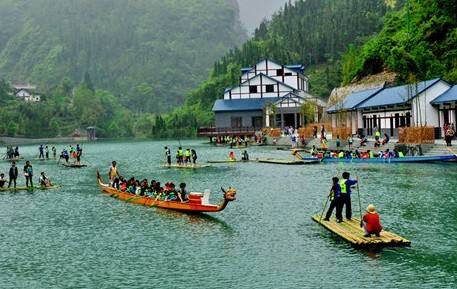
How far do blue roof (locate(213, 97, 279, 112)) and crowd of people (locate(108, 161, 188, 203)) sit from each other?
75.5 metres

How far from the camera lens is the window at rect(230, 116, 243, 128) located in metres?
119

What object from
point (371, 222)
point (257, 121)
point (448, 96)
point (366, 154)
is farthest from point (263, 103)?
point (371, 222)

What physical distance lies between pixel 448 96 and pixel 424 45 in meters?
25.2

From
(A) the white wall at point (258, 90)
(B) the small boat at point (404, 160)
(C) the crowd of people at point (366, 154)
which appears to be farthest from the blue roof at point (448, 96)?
(A) the white wall at point (258, 90)

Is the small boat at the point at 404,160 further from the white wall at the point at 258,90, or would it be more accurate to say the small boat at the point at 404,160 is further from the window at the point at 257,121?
the white wall at the point at 258,90

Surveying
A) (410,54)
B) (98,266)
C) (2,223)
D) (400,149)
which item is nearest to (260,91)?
(410,54)

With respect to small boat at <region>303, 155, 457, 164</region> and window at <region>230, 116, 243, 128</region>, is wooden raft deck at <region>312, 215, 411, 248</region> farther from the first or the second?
window at <region>230, 116, 243, 128</region>

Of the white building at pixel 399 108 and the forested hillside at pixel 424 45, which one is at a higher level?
the forested hillside at pixel 424 45

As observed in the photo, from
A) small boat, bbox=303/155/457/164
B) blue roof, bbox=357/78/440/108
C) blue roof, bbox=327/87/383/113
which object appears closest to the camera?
small boat, bbox=303/155/457/164

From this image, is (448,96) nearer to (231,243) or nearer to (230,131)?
(231,243)

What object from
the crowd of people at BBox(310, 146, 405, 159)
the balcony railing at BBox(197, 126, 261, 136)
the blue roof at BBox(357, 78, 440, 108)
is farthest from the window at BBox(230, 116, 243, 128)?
the crowd of people at BBox(310, 146, 405, 159)

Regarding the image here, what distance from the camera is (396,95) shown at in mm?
71062

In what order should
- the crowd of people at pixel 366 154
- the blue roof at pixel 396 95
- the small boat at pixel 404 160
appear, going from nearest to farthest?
the small boat at pixel 404 160 < the crowd of people at pixel 366 154 < the blue roof at pixel 396 95

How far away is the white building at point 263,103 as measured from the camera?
368 feet
